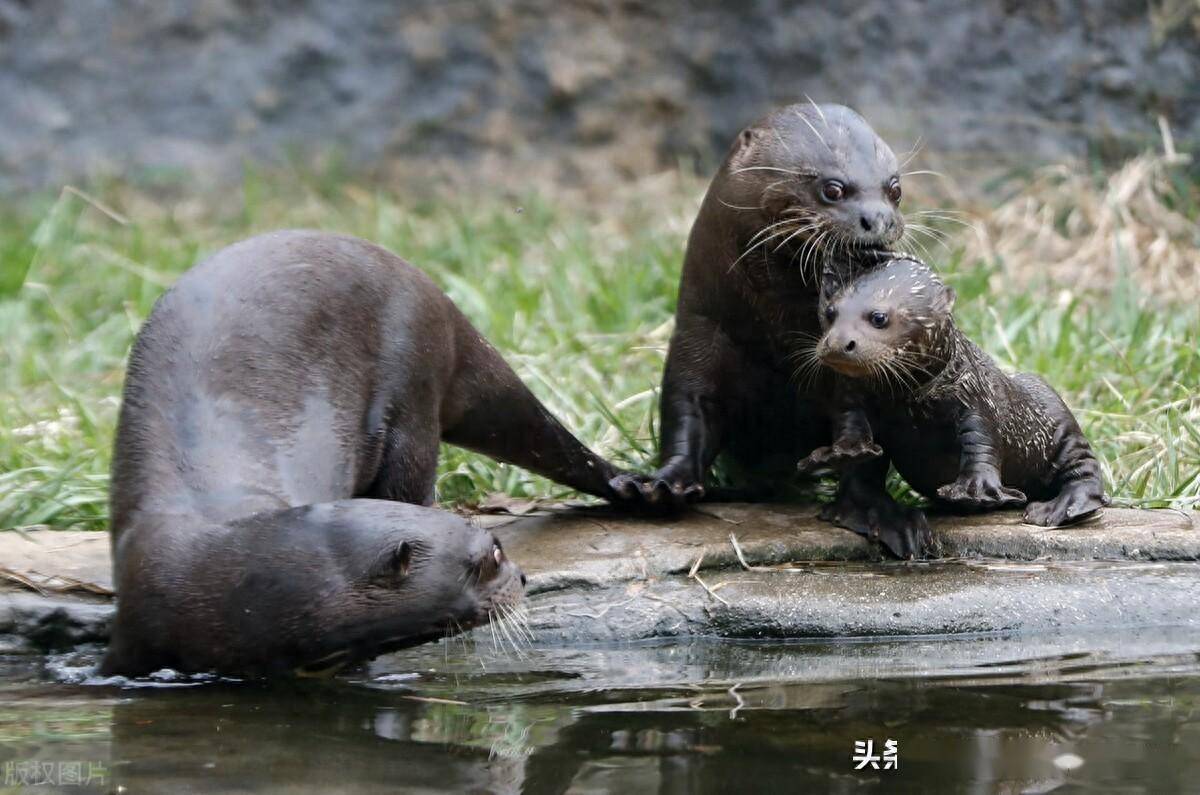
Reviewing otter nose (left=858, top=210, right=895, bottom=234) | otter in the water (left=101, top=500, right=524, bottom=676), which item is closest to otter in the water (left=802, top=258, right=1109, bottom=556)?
otter nose (left=858, top=210, right=895, bottom=234)

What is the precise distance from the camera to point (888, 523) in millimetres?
4223

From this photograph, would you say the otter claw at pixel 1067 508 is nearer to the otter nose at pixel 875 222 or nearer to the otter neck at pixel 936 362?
the otter neck at pixel 936 362

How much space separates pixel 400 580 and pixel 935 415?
5.38 ft

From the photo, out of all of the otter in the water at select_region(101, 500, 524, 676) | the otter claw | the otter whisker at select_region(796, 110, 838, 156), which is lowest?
the otter in the water at select_region(101, 500, 524, 676)

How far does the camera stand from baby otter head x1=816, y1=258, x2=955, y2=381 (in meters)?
3.95

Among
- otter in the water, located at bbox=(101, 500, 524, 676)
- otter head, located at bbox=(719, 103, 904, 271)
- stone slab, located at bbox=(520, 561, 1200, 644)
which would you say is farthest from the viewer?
otter head, located at bbox=(719, 103, 904, 271)

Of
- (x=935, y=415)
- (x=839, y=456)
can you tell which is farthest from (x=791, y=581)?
(x=935, y=415)

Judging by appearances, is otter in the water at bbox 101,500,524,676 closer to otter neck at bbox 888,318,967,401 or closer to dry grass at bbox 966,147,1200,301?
otter neck at bbox 888,318,967,401

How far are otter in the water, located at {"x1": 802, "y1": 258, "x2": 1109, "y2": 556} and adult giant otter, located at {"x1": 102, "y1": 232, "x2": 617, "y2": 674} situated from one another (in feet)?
2.45

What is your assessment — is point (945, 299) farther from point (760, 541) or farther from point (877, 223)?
point (760, 541)

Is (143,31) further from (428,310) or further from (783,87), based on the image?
(428,310)

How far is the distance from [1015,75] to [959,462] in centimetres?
439

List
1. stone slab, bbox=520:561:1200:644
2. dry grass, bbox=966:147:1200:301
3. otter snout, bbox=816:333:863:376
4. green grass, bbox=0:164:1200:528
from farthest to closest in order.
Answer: dry grass, bbox=966:147:1200:301 → green grass, bbox=0:164:1200:528 → otter snout, bbox=816:333:863:376 → stone slab, bbox=520:561:1200:644

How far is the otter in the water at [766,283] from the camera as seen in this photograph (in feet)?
13.8
